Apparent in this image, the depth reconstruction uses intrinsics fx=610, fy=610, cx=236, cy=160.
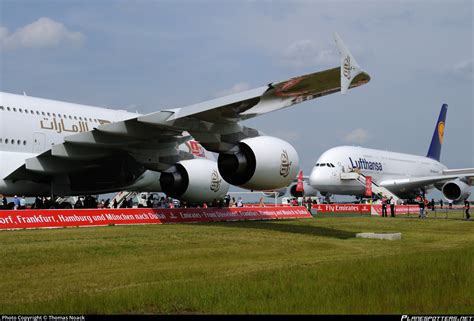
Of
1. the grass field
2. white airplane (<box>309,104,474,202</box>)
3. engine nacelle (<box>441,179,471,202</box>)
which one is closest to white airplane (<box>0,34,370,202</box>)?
the grass field

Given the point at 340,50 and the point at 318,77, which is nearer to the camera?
the point at 340,50

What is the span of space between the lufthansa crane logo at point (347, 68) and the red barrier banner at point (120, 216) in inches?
382

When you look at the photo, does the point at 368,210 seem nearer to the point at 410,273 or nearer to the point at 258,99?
the point at 258,99

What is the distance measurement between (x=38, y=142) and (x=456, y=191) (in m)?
34.8

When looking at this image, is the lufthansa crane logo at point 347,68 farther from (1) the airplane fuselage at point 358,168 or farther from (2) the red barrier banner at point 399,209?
(1) the airplane fuselage at point 358,168

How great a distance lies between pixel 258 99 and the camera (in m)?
18.3

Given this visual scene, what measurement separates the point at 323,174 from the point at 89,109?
27.4 m

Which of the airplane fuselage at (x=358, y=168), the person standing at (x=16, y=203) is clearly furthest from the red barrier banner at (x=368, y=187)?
the person standing at (x=16, y=203)

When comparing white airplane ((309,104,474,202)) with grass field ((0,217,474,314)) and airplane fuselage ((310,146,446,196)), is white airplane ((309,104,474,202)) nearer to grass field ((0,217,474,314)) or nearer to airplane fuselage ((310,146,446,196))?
airplane fuselage ((310,146,446,196))

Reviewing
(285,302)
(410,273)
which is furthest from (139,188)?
(285,302)

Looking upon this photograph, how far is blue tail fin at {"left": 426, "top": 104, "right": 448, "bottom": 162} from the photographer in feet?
228

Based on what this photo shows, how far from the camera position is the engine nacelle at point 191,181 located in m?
24.0

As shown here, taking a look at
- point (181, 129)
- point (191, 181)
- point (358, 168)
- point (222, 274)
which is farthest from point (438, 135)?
point (222, 274)

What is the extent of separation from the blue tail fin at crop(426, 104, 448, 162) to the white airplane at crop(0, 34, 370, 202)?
49.6 m
